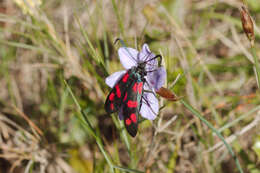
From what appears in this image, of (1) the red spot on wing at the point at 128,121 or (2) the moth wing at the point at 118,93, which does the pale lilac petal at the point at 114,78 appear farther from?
(1) the red spot on wing at the point at 128,121

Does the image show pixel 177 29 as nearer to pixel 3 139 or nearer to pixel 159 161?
pixel 159 161

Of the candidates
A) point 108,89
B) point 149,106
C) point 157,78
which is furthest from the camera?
point 108,89

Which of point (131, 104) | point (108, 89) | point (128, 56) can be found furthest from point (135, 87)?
point (108, 89)

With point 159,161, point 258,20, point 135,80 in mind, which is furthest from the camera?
point 258,20

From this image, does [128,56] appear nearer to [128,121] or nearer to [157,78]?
[157,78]

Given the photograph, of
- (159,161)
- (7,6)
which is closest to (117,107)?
(159,161)

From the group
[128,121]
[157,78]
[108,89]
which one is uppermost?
[108,89]

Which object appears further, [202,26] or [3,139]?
[202,26]
